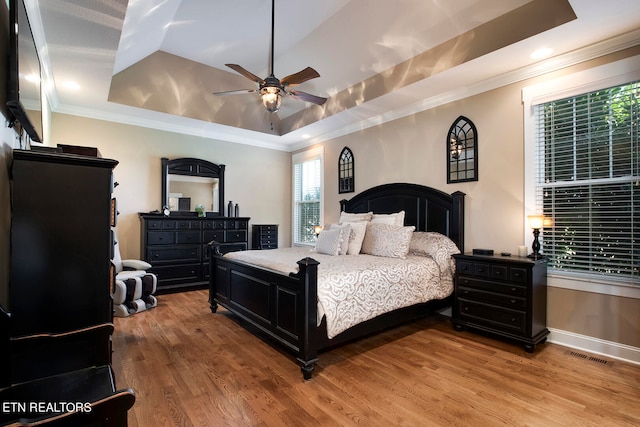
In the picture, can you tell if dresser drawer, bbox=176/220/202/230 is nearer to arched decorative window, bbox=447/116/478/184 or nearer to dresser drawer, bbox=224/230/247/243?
dresser drawer, bbox=224/230/247/243

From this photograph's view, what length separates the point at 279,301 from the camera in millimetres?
2781

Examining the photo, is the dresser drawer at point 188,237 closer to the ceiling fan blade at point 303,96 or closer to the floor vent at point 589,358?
the ceiling fan blade at point 303,96

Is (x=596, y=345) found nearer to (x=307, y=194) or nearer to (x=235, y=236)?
(x=307, y=194)

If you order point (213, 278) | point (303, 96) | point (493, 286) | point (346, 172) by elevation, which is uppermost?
point (303, 96)

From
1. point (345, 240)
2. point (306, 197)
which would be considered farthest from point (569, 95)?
point (306, 197)

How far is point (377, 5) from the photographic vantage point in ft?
11.2

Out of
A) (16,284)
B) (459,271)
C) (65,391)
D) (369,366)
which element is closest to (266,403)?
(369,366)

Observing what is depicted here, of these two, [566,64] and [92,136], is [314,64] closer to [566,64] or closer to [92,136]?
[566,64]

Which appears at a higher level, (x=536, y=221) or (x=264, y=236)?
(x=536, y=221)

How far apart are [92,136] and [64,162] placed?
149 inches

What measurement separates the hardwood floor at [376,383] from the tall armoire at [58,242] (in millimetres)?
814

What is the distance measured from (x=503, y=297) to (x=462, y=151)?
1.79m

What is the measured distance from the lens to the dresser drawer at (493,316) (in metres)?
2.94

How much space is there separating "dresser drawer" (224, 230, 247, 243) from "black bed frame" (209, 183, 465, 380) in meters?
1.45
